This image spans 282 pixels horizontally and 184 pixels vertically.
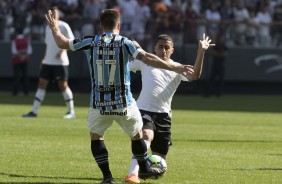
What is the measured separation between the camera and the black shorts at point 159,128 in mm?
11367

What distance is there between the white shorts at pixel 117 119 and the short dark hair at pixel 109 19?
0.96 meters

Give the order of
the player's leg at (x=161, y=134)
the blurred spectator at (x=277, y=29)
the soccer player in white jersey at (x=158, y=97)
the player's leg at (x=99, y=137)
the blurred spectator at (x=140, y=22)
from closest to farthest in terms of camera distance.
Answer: the player's leg at (x=99, y=137) < the soccer player in white jersey at (x=158, y=97) < the player's leg at (x=161, y=134) < the blurred spectator at (x=140, y=22) < the blurred spectator at (x=277, y=29)

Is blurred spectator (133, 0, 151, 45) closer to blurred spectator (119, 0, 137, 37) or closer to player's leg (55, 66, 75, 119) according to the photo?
blurred spectator (119, 0, 137, 37)

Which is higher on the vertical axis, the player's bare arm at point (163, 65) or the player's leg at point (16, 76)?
the player's bare arm at point (163, 65)

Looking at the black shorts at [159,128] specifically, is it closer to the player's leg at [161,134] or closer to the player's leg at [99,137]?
the player's leg at [161,134]

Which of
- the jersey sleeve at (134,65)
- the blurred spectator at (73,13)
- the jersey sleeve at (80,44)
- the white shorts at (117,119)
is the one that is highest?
the jersey sleeve at (80,44)

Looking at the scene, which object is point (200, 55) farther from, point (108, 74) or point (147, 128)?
point (147, 128)

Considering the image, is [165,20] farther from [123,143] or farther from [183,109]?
[123,143]

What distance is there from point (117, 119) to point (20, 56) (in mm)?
21683

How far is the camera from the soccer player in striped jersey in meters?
9.99

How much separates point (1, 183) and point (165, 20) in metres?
23.1

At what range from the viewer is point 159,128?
11.4m

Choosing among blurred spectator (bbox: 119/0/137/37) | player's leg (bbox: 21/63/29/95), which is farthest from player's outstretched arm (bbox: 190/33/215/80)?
blurred spectator (bbox: 119/0/137/37)

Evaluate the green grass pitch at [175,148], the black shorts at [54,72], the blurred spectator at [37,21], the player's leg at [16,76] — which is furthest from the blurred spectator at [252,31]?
the black shorts at [54,72]
